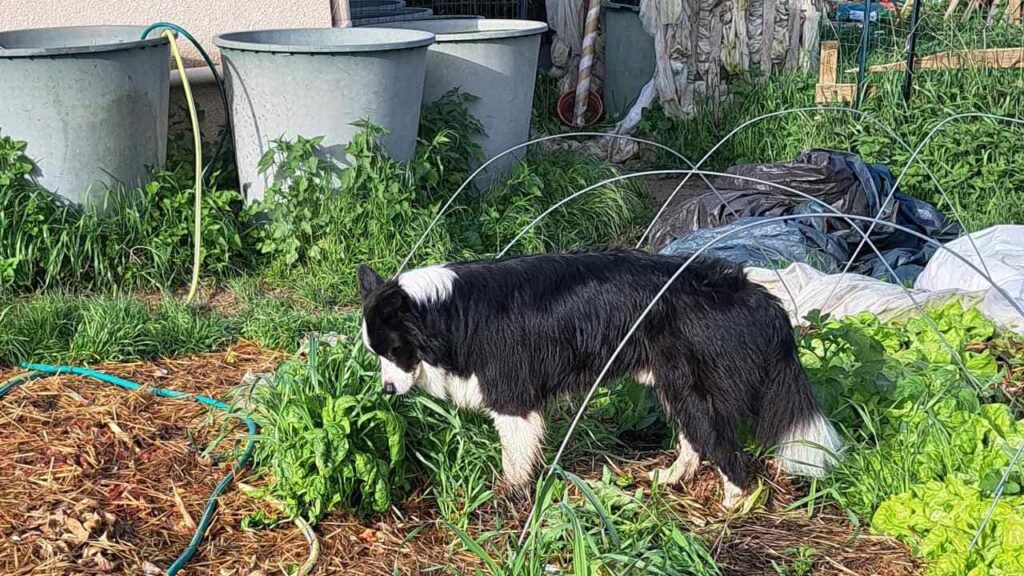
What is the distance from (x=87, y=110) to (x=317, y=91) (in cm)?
123

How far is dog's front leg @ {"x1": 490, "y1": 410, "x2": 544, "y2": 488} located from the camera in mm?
3760

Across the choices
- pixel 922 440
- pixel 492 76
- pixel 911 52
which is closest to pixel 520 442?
pixel 922 440

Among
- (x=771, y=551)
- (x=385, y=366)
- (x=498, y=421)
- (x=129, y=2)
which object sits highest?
(x=129, y=2)

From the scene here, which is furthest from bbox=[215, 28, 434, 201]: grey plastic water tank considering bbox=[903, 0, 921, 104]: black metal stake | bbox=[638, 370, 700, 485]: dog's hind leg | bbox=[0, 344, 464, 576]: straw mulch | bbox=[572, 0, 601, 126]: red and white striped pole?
bbox=[572, 0, 601, 126]: red and white striped pole

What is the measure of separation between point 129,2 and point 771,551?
5.26 m

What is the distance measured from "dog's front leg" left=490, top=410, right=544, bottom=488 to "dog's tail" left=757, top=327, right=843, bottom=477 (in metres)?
0.81

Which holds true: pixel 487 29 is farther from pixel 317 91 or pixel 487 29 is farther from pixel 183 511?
pixel 183 511

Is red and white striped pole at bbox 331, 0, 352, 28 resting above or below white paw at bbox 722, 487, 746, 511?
above

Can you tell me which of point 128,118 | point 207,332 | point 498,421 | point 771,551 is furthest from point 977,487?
point 128,118

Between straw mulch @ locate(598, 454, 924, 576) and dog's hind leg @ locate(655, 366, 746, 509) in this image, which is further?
dog's hind leg @ locate(655, 366, 746, 509)

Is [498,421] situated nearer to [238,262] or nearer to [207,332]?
[207,332]

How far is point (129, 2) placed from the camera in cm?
675

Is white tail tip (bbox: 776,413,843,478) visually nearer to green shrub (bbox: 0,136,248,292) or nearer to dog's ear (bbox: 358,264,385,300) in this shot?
dog's ear (bbox: 358,264,385,300)

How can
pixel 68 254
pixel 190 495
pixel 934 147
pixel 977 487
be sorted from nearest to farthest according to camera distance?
1. pixel 977 487
2. pixel 190 495
3. pixel 68 254
4. pixel 934 147
